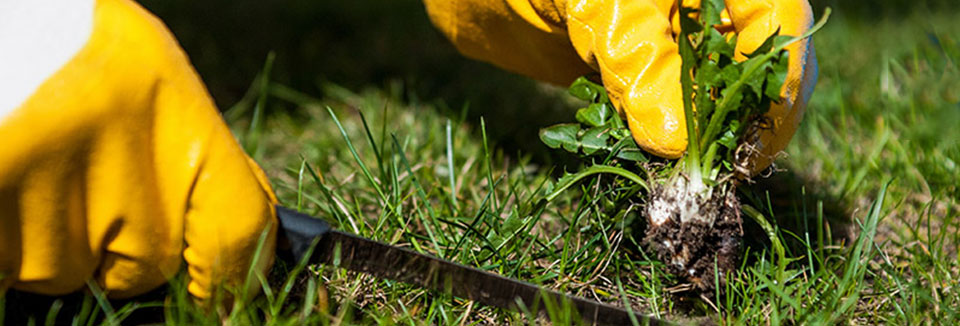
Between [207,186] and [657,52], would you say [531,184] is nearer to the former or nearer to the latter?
[657,52]

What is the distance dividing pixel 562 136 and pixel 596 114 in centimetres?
7

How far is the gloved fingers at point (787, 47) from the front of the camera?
1.31 meters

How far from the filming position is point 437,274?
1.32m

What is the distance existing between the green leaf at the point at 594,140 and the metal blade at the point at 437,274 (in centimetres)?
25

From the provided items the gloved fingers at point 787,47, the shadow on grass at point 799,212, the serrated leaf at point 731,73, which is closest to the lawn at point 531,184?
the shadow on grass at point 799,212

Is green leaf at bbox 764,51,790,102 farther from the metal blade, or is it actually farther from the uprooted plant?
the metal blade

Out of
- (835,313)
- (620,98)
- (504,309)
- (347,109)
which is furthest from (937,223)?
(347,109)

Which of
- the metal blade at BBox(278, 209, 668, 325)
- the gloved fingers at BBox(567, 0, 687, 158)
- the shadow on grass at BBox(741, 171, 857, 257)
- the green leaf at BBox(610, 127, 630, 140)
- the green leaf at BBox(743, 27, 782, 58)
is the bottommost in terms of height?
the shadow on grass at BBox(741, 171, 857, 257)

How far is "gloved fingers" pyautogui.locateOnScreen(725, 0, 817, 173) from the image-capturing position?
131cm

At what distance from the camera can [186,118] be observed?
1133 millimetres

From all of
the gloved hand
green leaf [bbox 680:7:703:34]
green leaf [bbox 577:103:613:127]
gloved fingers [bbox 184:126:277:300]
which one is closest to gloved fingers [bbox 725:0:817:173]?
the gloved hand

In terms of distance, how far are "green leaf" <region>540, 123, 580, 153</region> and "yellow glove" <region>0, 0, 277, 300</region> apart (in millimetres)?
468

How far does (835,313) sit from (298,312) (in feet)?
2.78

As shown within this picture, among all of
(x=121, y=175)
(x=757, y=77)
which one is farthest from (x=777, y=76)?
(x=121, y=175)
